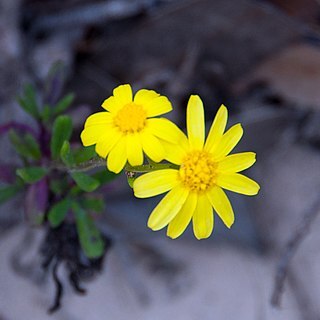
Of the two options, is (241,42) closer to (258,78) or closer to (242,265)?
(258,78)

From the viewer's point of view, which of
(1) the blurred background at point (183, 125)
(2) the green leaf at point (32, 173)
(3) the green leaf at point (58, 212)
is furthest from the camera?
(1) the blurred background at point (183, 125)

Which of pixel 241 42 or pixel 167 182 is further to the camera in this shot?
pixel 241 42

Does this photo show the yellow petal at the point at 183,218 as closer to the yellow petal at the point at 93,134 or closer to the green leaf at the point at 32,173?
the yellow petal at the point at 93,134

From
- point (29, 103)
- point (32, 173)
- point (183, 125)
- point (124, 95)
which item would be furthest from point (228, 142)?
point (183, 125)

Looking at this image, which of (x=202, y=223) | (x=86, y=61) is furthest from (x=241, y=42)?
(x=202, y=223)

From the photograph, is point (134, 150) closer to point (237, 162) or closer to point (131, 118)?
point (131, 118)

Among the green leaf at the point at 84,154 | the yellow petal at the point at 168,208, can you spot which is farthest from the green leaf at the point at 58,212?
the yellow petal at the point at 168,208
